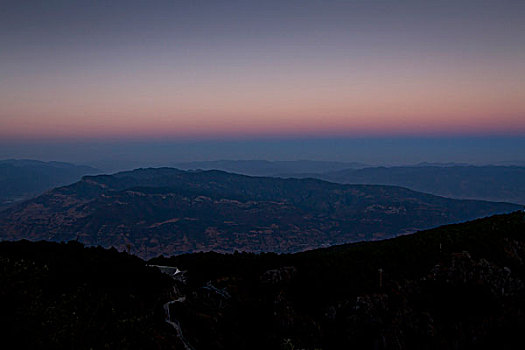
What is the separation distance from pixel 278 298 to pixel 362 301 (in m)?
8.56

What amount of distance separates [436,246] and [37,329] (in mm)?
45122

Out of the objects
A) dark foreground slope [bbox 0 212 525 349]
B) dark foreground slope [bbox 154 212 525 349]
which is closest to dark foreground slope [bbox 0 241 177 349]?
dark foreground slope [bbox 0 212 525 349]

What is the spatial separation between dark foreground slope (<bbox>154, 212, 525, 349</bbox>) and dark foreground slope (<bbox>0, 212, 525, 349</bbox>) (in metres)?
0.11

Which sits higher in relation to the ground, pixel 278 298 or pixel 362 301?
pixel 278 298

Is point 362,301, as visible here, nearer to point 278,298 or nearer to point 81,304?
point 278,298

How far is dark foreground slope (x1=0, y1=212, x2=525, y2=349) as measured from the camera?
2848 cm

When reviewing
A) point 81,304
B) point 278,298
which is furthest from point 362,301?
point 81,304

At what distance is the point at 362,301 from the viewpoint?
1619 inches

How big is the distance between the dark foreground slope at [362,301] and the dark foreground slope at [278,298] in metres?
0.11

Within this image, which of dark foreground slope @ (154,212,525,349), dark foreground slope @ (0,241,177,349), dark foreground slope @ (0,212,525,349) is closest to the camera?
dark foreground slope @ (0,241,177,349)

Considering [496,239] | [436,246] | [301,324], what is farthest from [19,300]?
[496,239]

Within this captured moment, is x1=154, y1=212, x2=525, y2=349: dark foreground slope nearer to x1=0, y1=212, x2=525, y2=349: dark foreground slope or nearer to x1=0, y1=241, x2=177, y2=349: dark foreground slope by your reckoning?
x1=0, y1=212, x2=525, y2=349: dark foreground slope

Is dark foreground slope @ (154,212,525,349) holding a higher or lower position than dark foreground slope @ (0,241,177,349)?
lower

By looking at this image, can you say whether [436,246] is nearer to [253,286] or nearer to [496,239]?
[496,239]
